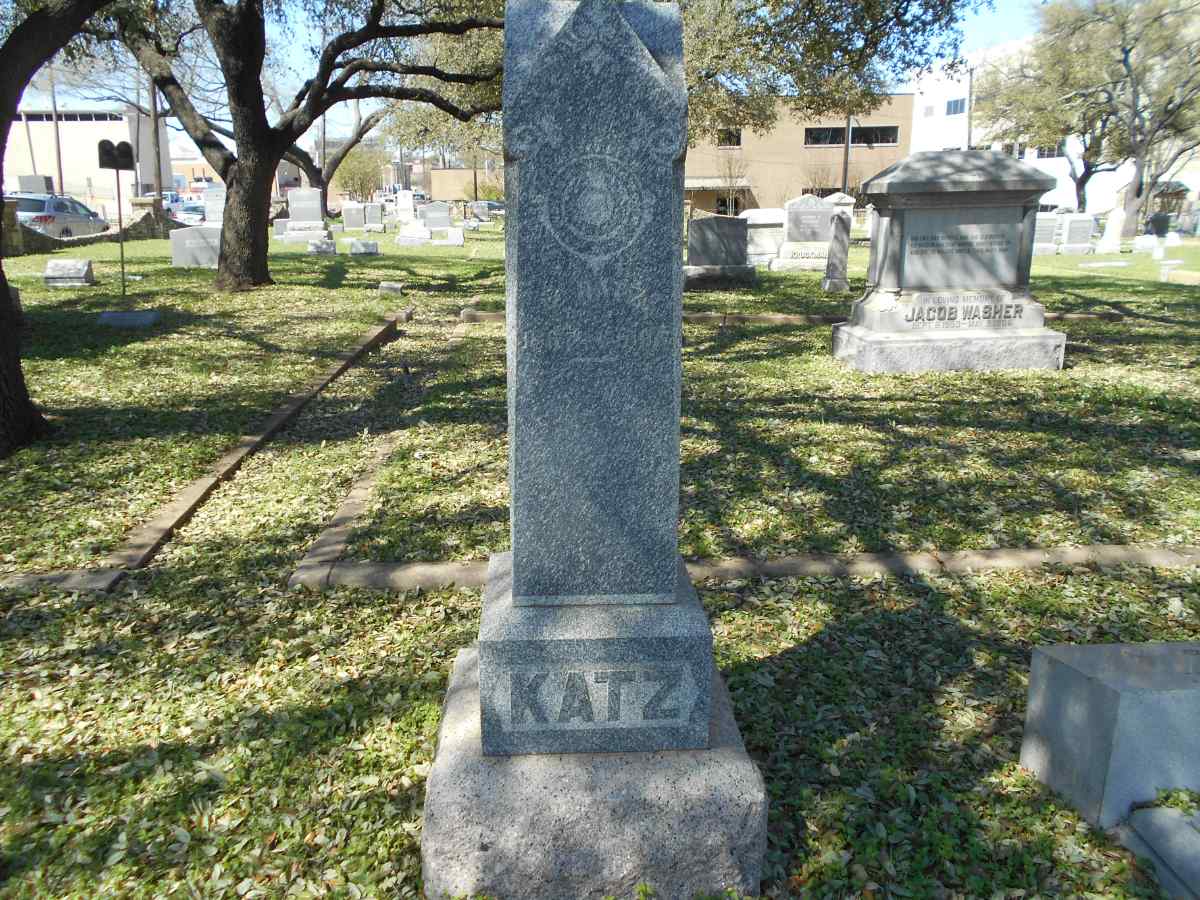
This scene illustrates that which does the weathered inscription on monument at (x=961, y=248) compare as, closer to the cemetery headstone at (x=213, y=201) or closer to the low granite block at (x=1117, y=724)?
the low granite block at (x=1117, y=724)

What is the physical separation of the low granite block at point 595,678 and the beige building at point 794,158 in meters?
61.7

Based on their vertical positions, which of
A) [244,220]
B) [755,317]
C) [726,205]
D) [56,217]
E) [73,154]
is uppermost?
[73,154]

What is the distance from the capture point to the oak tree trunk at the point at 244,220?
14211 millimetres

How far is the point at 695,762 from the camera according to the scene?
251 cm

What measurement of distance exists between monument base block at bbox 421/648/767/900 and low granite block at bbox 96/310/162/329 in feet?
34.9

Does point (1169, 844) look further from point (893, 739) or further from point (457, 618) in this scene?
point (457, 618)

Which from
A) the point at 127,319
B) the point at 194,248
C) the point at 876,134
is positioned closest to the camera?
the point at 127,319

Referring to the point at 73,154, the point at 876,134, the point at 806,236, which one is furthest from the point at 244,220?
the point at 73,154

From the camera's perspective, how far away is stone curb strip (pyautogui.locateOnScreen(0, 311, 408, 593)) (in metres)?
4.27

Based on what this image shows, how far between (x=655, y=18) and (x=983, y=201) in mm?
7959

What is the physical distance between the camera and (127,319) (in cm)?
1118

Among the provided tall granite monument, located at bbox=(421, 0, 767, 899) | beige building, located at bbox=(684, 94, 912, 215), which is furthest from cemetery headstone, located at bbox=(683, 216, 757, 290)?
beige building, located at bbox=(684, 94, 912, 215)

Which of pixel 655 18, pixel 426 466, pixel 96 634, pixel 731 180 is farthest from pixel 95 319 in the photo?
pixel 731 180

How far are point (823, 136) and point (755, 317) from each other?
55717 mm
